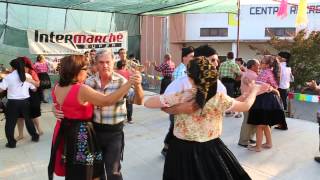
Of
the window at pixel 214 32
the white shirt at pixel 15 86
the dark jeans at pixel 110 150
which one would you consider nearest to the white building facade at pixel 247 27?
the window at pixel 214 32

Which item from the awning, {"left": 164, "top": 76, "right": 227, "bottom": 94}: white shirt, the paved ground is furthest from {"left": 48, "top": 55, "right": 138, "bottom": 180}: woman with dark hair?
the awning

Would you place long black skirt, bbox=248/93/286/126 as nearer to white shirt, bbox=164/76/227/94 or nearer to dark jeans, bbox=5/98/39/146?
white shirt, bbox=164/76/227/94

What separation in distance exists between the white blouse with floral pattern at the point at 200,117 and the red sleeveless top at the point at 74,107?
75 centimetres

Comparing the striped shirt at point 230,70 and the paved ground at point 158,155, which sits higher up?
the striped shirt at point 230,70

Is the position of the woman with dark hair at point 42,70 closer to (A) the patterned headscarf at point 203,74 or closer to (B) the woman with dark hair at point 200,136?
(B) the woman with dark hair at point 200,136

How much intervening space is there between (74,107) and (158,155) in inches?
113

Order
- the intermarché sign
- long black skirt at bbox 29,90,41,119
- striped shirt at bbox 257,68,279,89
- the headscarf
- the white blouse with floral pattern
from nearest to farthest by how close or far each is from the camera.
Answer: the white blouse with floral pattern
striped shirt at bbox 257,68,279,89
the headscarf
long black skirt at bbox 29,90,41,119
the intermarché sign

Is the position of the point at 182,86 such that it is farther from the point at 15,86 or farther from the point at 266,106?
the point at 15,86

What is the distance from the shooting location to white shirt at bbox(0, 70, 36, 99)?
20.1ft

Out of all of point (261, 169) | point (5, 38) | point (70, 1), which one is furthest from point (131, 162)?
point (5, 38)

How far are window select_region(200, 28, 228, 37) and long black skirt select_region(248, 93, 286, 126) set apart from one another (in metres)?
20.3

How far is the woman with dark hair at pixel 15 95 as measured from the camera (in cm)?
610

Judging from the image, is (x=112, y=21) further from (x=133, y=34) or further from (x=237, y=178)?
(x=237, y=178)

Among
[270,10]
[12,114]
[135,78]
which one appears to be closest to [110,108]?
[135,78]
